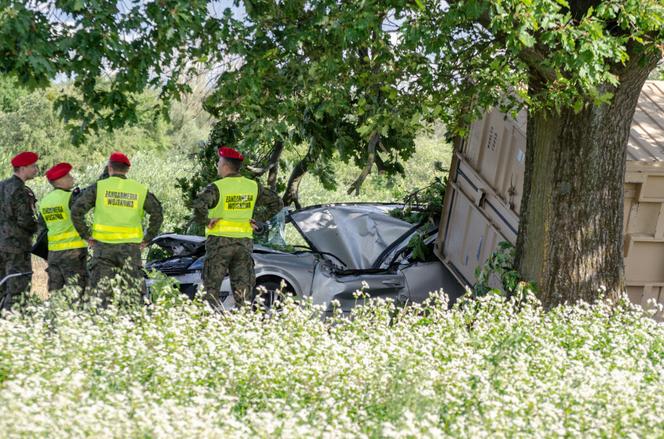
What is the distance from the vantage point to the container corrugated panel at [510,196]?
30.2 feet

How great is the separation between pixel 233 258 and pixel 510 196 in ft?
9.24

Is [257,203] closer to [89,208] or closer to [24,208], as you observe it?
[89,208]

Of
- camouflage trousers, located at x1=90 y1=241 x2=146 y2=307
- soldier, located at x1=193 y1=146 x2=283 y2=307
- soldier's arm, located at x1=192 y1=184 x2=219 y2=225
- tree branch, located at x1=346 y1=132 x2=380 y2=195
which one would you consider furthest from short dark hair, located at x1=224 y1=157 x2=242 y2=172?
tree branch, located at x1=346 y1=132 x2=380 y2=195

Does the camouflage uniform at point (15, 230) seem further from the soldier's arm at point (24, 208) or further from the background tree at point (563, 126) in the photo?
the background tree at point (563, 126)

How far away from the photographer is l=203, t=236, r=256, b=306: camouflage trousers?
9156 millimetres

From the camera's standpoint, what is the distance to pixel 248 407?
5.64 meters

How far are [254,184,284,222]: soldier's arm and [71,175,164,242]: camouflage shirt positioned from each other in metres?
1.02

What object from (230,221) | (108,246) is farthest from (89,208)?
(230,221)

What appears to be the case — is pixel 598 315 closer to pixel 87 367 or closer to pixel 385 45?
pixel 385 45

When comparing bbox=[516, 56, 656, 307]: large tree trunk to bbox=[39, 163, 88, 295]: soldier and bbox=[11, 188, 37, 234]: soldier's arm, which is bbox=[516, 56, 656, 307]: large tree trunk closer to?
bbox=[39, 163, 88, 295]: soldier

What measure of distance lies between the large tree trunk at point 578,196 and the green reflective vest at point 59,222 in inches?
165

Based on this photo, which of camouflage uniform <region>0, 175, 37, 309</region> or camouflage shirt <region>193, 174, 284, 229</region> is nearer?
camouflage shirt <region>193, 174, 284, 229</region>

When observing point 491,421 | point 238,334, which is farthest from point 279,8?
point 491,421

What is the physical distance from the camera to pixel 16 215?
9383 millimetres
